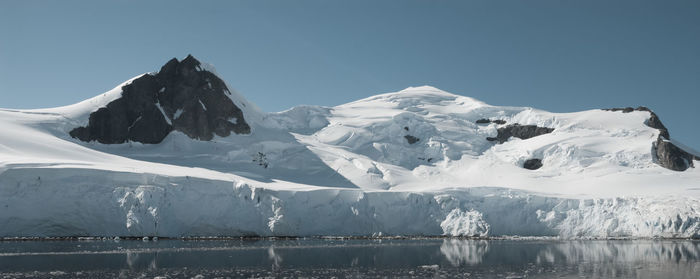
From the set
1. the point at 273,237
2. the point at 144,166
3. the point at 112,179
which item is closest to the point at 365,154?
the point at 273,237

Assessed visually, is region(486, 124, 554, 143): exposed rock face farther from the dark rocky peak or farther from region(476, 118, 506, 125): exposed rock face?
the dark rocky peak

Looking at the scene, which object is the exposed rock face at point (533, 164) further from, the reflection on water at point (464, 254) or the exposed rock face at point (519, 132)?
the reflection on water at point (464, 254)

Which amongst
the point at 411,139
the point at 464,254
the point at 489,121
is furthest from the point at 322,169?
the point at 464,254

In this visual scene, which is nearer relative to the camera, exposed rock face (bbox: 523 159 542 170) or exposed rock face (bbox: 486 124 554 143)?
exposed rock face (bbox: 523 159 542 170)

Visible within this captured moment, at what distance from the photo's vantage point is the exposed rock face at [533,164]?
251 ft

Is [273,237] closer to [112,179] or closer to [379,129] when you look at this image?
[112,179]

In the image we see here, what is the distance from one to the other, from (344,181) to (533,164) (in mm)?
25940

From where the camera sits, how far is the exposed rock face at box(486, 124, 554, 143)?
86.2 m

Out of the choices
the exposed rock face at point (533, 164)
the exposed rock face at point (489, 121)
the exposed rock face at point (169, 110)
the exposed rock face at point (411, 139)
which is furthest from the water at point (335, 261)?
the exposed rock face at point (489, 121)

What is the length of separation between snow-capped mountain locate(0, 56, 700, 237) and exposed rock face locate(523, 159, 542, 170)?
18 centimetres

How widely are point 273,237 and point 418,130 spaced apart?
35.3 metres

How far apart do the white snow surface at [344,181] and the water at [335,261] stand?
660 cm

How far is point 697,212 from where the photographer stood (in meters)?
57.0

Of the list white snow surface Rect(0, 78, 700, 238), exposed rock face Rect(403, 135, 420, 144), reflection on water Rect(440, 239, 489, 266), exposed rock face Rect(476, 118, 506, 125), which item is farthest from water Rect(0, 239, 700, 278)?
exposed rock face Rect(476, 118, 506, 125)
